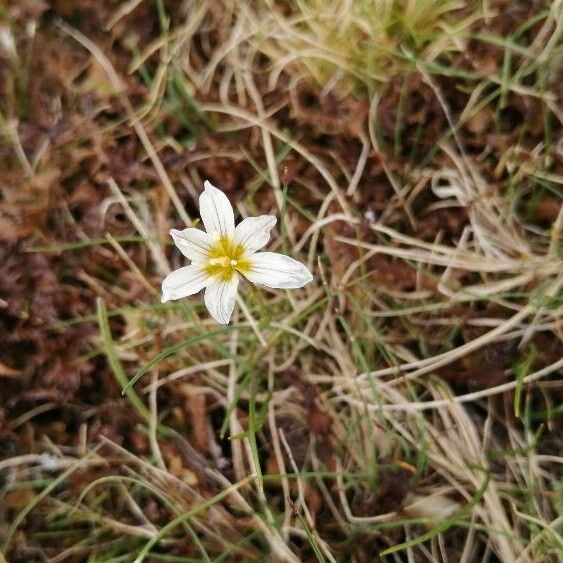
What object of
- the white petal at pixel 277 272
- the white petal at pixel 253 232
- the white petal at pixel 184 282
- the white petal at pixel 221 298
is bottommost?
the white petal at pixel 221 298

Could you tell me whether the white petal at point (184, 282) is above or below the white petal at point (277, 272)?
below

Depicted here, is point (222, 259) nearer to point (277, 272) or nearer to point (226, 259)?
point (226, 259)

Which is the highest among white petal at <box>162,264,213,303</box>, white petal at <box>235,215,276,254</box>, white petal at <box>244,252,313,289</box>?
white petal at <box>235,215,276,254</box>

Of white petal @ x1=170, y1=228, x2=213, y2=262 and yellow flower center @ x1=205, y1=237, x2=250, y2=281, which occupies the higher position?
white petal @ x1=170, y1=228, x2=213, y2=262

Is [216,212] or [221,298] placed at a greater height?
[216,212]

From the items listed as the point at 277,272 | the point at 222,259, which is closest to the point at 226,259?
the point at 222,259
